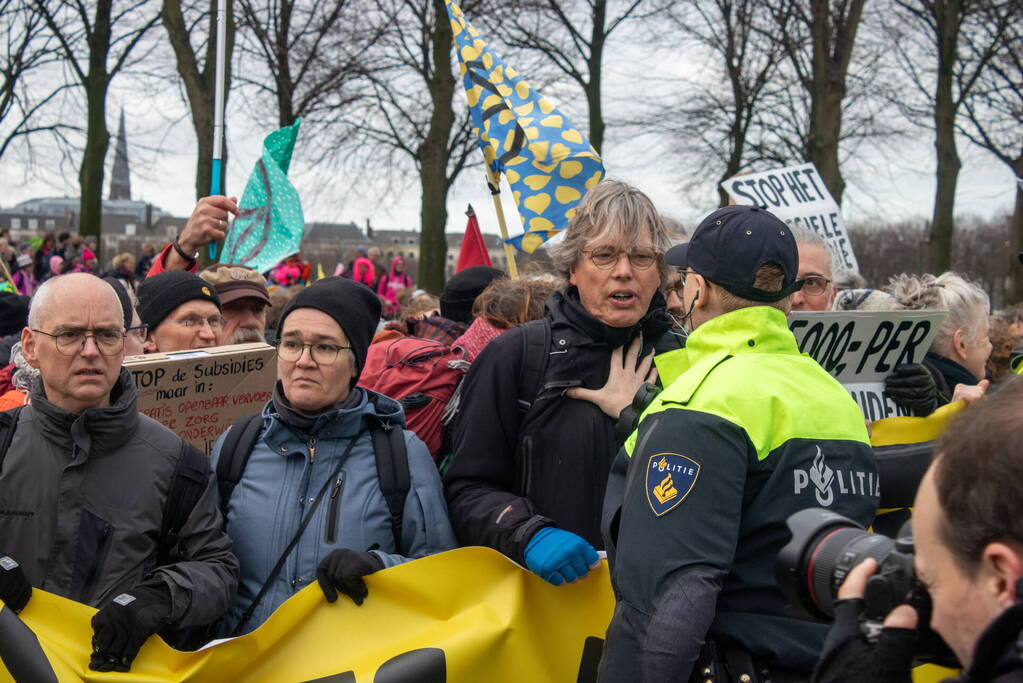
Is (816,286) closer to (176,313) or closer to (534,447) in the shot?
(534,447)

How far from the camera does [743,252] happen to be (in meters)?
2.33

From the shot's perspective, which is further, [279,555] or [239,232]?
[239,232]

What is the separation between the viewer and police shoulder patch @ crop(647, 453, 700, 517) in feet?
6.82

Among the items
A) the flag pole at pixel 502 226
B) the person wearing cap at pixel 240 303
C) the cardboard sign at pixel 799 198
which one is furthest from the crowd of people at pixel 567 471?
the cardboard sign at pixel 799 198

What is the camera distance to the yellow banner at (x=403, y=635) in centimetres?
245

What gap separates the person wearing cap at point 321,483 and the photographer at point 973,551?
1.66 m

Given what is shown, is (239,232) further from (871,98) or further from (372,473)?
(871,98)

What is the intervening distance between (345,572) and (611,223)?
143cm

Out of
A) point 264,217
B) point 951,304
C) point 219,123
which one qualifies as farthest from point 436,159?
point 951,304

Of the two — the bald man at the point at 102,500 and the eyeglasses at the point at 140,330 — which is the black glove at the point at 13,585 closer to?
the bald man at the point at 102,500

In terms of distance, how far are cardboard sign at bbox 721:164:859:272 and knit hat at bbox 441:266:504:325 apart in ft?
4.89

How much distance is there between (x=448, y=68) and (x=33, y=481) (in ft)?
51.4

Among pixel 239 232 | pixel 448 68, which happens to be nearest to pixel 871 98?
pixel 448 68

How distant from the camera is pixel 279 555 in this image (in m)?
2.79
